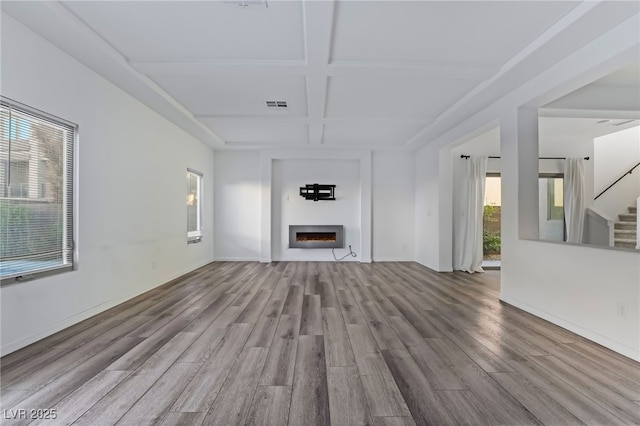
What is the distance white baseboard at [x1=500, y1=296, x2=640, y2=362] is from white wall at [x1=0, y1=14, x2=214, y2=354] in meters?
4.68

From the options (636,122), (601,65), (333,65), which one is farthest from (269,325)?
(636,122)

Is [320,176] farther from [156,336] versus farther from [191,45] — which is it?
[156,336]

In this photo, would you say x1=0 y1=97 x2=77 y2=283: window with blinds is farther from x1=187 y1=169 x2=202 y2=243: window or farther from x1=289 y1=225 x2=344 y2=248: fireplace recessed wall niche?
x1=289 y1=225 x2=344 y2=248: fireplace recessed wall niche

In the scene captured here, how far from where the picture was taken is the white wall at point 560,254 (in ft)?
7.79

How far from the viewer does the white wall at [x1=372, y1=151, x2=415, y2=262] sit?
709 centimetres

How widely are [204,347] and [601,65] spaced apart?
4087mm

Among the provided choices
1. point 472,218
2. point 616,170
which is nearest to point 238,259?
point 472,218

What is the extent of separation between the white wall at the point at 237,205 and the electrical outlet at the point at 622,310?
6031mm

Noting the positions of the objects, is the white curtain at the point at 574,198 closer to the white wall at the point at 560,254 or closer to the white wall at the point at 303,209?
the white wall at the point at 560,254

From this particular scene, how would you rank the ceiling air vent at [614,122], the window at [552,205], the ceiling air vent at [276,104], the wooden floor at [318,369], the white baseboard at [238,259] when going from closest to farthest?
the wooden floor at [318,369], the ceiling air vent at [276,104], the ceiling air vent at [614,122], the window at [552,205], the white baseboard at [238,259]

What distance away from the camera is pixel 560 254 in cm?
298

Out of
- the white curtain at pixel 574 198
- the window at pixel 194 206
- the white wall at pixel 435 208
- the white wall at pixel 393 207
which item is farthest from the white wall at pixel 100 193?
the white curtain at pixel 574 198

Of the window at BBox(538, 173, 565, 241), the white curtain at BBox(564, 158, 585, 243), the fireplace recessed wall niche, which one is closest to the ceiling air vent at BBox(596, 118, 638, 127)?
the white curtain at BBox(564, 158, 585, 243)

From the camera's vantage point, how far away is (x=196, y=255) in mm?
6035
